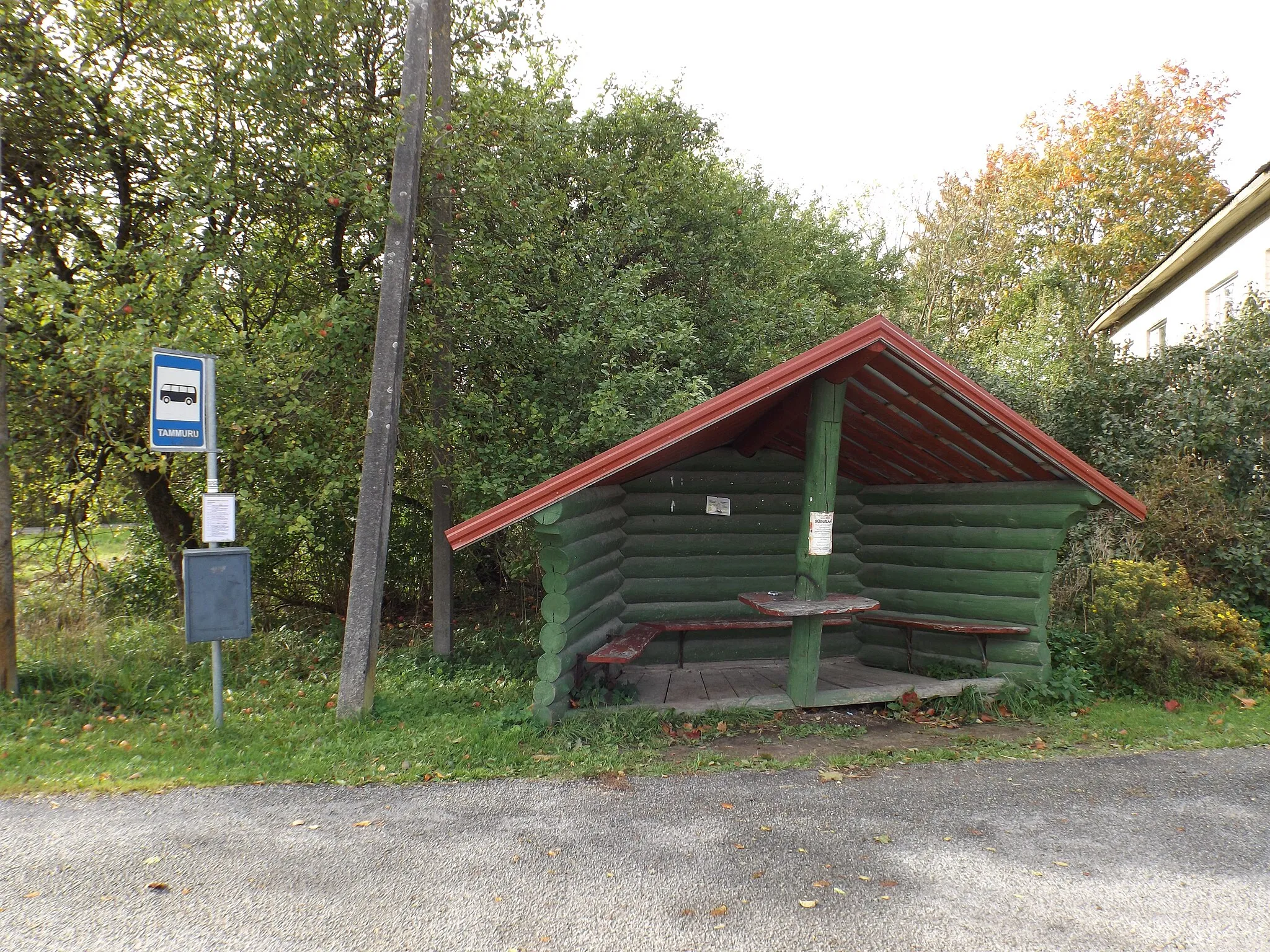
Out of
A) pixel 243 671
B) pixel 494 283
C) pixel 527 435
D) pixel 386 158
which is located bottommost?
pixel 243 671

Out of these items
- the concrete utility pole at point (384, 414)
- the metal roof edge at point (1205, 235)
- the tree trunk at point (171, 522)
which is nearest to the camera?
the concrete utility pole at point (384, 414)

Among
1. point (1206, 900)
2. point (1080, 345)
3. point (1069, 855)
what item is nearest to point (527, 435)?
point (1069, 855)

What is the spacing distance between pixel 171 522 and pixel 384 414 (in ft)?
16.1

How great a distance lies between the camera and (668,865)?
3.97 meters

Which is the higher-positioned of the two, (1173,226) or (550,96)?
(1173,226)

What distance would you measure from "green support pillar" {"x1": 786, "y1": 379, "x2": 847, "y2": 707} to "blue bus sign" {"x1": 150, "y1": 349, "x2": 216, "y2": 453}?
4.55 meters

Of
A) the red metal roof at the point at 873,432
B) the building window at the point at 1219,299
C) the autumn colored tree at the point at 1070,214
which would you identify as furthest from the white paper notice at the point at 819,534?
the autumn colored tree at the point at 1070,214

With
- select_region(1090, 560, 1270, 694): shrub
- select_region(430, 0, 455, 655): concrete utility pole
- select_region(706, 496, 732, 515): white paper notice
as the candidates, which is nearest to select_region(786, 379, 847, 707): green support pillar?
select_region(706, 496, 732, 515): white paper notice

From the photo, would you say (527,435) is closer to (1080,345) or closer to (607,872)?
(607,872)

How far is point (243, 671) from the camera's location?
25.9ft

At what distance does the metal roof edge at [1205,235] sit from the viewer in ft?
39.0

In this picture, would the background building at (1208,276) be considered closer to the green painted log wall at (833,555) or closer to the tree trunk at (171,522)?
the green painted log wall at (833,555)

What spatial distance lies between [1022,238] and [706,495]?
23760mm

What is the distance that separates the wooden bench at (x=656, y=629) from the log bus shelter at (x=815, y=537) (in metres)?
0.03
